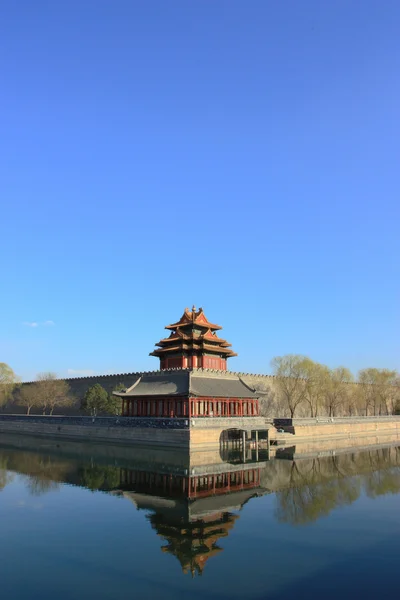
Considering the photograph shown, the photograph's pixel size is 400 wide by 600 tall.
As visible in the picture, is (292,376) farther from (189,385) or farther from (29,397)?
(29,397)

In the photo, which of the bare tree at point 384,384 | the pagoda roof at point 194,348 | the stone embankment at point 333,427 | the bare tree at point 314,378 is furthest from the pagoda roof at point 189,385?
the bare tree at point 384,384

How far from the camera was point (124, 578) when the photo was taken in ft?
41.9

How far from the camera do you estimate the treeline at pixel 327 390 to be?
61.8 meters

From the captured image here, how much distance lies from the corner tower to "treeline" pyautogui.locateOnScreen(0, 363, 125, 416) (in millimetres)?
8660

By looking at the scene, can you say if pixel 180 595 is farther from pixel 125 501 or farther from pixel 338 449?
pixel 338 449

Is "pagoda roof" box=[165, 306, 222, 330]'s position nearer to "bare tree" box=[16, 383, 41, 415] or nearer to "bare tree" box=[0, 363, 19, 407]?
"bare tree" box=[16, 383, 41, 415]

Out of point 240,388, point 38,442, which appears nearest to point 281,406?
point 240,388

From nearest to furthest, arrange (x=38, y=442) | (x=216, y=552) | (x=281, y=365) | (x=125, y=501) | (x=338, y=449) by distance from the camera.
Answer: (x=216, y=552), (x=125, y=501), (x=338, y=449), (x=38, y=442), (x=281, y=365)

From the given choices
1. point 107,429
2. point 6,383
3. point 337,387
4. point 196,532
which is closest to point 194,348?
point 107,429

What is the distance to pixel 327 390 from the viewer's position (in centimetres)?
6378

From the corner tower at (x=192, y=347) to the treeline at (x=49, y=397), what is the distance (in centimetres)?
866

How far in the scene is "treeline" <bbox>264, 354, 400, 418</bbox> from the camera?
61844mm

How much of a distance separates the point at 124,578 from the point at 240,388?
3614 centimetres

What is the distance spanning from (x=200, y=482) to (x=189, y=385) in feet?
52.9
